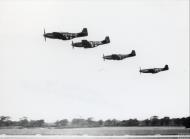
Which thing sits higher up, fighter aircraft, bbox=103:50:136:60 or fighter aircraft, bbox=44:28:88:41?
fighter aircraft, bbox=44:28:88:41

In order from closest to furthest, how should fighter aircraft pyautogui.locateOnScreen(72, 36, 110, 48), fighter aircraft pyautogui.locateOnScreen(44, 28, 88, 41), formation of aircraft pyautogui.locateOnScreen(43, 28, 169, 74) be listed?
fighter aircraft pyautogui.locateOnScreen(44, 28, 88, 41), formation of aircraft pyautogui.locateOnScreen(43, 28, 169, 74), fighter aircraft pyautogui.locateOnScreen(72, 36, 110, 48)

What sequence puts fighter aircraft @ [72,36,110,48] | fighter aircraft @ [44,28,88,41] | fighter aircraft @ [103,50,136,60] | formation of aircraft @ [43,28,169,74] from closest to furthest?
fighter aircraft @ [44,28,88,41] < formation of aircraft @ [43,28,169,74] < fighter aircraft @ [72,36,110,48] < fighter aircraft @ [103,50,136,60]

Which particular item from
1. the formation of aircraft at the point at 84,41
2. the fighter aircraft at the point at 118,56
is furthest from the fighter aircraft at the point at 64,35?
the fighter aircraft at the point at 118,56

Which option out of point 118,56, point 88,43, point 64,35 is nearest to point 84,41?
point 88,43

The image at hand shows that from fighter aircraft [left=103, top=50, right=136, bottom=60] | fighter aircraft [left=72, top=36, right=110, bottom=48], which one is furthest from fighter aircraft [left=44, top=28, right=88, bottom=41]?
fighter aircraft [left=103, top=50, right=136, bottom=60]

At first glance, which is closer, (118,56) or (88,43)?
(88,43)

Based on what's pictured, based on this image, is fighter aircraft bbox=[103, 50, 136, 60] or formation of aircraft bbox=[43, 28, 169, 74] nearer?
formation of aircraft bbox=[43, 28, 169, 74]

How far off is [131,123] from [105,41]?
323 ft

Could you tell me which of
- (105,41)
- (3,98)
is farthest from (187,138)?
(3,98)

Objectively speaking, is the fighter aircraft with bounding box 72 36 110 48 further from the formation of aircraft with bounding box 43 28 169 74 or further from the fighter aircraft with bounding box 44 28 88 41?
the fighter aircraft with bounding box 44 28 88 41

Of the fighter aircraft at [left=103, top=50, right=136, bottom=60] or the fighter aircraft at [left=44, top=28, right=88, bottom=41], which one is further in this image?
the fighter aircraft at [left=103, top=50, right=136, bottom=60]

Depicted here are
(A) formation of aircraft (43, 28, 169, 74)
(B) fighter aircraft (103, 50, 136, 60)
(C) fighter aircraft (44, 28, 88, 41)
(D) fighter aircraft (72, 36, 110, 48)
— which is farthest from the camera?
(B) fighter aircraft (103, 50, 136, 60)

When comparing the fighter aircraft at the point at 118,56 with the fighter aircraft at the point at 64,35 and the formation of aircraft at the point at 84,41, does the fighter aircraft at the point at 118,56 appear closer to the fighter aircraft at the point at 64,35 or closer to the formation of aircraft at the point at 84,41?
the formation of aircraft at the point at 84,41

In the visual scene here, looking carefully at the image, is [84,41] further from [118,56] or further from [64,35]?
[118,56]
